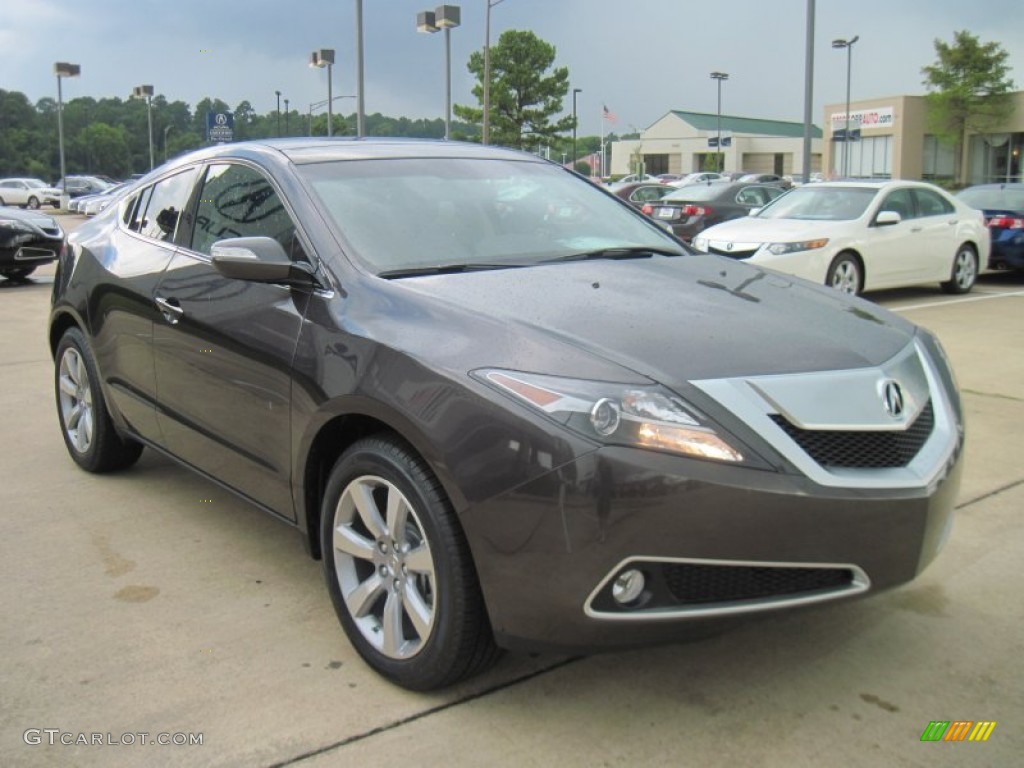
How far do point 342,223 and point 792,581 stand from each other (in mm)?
1836

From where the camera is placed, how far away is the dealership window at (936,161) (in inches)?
2128

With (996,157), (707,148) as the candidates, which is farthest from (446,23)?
(707,148)

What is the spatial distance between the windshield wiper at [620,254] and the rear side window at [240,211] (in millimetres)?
919

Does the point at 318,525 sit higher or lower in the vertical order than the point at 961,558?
higher

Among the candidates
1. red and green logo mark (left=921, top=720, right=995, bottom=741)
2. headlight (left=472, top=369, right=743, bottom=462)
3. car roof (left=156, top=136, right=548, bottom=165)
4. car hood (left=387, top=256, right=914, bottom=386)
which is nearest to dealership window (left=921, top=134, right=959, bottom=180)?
car roof (left=156, top=136, right=548, bottom=165)

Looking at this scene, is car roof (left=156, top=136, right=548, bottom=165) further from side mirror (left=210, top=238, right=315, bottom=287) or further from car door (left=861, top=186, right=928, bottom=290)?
car door (left=861, top=186, right=928, bottom=290)

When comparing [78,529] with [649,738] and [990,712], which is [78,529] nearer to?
[649,738]

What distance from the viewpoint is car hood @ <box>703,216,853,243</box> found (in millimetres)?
10703

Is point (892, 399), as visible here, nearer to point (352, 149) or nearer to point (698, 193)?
point (352, 149)

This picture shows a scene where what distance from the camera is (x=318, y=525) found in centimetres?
325

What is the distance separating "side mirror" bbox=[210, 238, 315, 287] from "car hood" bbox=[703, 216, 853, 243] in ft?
27.3

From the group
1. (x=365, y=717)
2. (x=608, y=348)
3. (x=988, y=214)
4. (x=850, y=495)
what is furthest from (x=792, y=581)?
(x=988, y=214)

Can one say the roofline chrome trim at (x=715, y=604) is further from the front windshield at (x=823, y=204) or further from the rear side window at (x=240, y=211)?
the front windshield at (x=823, y=204)

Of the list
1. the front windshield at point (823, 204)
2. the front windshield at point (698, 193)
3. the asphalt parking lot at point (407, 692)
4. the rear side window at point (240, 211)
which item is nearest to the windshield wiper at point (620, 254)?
the rear side window at point (240, 211)
